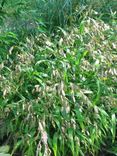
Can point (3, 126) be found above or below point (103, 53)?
below

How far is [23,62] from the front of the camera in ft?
12.5

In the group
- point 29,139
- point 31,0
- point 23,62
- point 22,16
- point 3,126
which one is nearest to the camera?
point 29,139

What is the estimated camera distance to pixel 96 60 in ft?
12.6

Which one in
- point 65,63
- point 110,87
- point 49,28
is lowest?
point 110,87

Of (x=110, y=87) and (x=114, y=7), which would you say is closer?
(x=110, y=87)

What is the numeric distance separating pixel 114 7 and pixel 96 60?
1.41 meters

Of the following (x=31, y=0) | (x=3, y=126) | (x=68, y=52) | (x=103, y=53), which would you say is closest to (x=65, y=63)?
(x=68, y=52)

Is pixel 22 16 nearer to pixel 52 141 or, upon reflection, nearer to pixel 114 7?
pixel 114 7

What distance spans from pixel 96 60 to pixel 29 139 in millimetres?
968

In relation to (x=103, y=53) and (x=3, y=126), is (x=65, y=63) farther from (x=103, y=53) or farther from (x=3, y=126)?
(x=3, y=126)

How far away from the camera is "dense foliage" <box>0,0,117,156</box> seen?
3334 mm

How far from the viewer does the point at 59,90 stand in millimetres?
3406

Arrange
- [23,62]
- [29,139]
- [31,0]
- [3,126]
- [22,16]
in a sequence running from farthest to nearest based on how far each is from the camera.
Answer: [31,0] → [22,16] → [23,62] → [3,126] → [29,139]

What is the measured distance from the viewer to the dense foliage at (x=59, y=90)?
3.33 m
